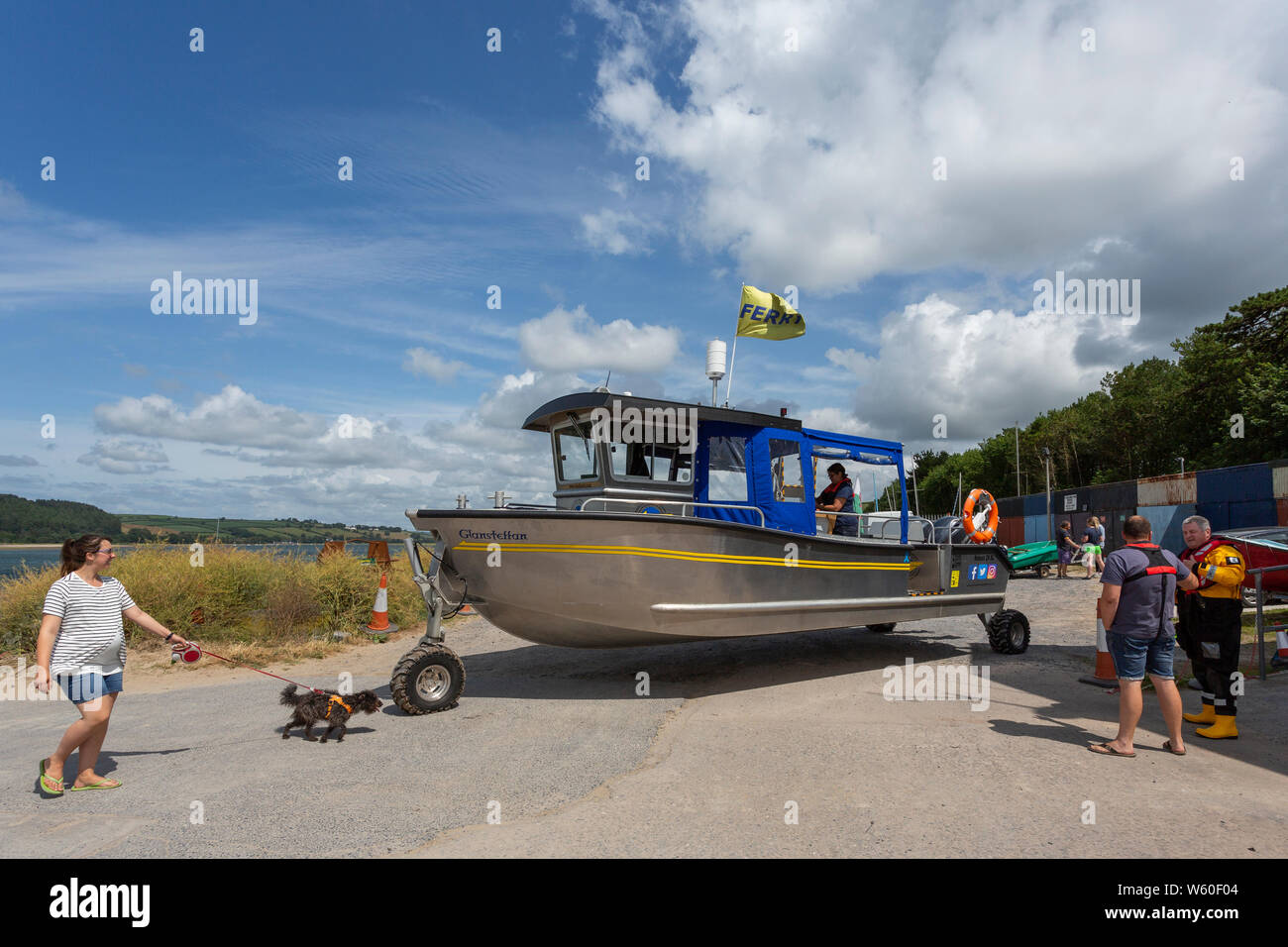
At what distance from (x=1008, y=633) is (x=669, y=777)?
5.89 metres

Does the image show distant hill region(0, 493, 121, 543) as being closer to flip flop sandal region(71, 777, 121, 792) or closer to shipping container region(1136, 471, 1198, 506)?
flip flop sandal region(71, 777, 121, 792)

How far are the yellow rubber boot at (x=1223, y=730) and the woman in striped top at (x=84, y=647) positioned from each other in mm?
7251

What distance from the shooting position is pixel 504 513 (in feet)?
20.3

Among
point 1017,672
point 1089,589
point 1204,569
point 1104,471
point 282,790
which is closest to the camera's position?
point 282,790

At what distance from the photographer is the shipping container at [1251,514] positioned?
18.3m

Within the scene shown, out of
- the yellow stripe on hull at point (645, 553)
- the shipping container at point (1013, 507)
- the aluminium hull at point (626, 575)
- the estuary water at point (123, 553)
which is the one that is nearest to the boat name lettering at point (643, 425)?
the aluminium hull at point (626, 575)

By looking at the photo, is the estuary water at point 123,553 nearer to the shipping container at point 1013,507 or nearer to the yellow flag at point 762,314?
the yellow flag at point 762,314

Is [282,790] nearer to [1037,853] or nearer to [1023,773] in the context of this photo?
[1037,853]

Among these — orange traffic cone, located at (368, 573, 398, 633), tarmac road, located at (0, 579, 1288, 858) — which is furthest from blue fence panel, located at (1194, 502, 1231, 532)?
orange traffic cone, located at (368, 573, 398, 633)

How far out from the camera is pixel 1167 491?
22.1 metres

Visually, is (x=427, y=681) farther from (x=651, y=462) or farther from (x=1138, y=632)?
(x=1138, y=632)
